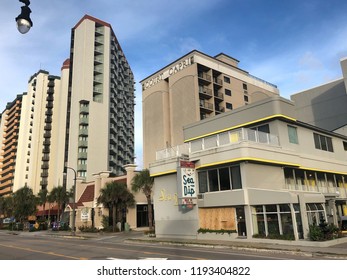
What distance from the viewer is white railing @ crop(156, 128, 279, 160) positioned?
24094 millimetres

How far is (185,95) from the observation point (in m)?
56.4

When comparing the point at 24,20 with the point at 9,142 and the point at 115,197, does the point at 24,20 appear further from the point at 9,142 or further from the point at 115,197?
the point at 9,142

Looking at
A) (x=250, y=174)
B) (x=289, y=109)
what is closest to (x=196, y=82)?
(x=289, y=109)

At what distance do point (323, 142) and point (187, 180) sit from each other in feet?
49.7

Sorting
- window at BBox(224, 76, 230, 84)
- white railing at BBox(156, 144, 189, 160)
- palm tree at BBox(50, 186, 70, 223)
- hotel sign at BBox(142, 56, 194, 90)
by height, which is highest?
hotel sign at BBox(142, 56, 194, 90)

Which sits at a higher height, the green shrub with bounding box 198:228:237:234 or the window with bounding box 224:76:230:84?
the window with bounding box 224:76:230:84

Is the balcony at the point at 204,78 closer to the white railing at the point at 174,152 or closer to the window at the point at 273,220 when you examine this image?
the white railing at the point at 174,152

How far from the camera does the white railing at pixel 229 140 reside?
24.1 meters

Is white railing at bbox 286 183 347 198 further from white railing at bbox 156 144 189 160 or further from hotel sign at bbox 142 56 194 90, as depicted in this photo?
hotel sign at bbox 142 56 194 90

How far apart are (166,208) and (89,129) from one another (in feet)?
177

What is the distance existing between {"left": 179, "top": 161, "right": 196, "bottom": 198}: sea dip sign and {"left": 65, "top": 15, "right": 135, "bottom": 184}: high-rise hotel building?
5109cm

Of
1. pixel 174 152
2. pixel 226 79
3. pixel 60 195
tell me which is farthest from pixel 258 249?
pixel 226 79

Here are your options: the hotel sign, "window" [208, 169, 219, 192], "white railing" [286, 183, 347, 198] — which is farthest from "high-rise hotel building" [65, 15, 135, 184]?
"white railing" [286, 183, 347, 198]

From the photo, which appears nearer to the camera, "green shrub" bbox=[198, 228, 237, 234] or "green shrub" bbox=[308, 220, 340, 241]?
"green shrub" bbox=[308, 220, 340, 241]
